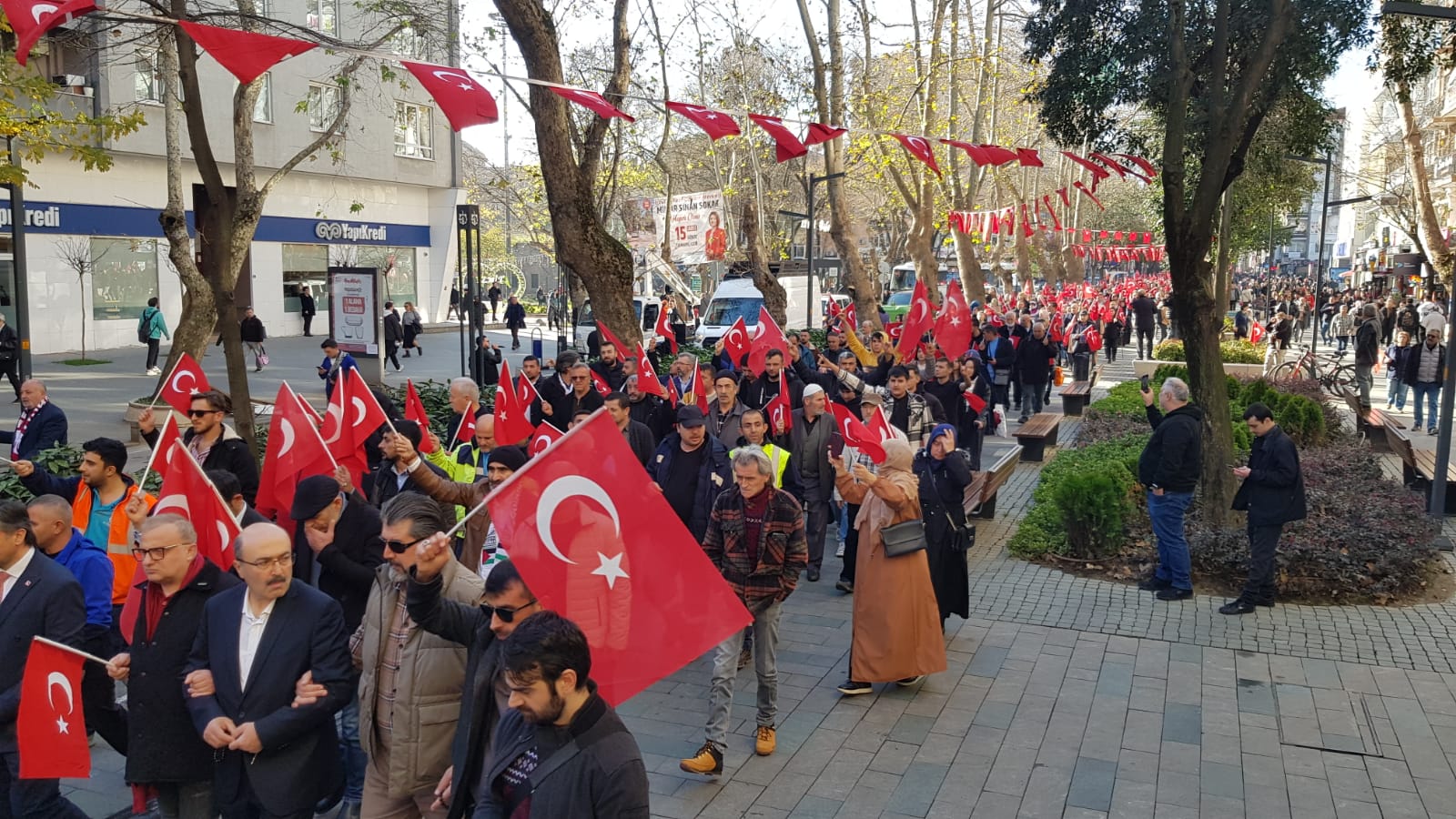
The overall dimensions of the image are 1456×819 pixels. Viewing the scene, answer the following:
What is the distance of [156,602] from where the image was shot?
447 cm

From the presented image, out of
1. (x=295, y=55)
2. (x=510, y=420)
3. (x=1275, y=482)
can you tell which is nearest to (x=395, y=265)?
(x=510, y=420)

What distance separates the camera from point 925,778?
600cm

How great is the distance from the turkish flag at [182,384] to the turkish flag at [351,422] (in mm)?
1129

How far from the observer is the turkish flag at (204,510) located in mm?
5602

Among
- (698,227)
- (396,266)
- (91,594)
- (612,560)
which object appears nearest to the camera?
(612,560)

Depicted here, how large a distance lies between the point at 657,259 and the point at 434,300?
15384 millimetres

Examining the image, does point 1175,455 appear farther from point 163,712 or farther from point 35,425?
point 35,425

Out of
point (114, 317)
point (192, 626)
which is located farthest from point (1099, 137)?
point (114, 317)

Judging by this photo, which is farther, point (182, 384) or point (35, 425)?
point (35, 425)

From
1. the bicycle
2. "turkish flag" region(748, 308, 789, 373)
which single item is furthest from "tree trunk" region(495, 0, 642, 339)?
the bicycle

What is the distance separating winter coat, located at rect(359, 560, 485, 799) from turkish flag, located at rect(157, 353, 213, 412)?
480 centimetres

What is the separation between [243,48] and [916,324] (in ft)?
31.2

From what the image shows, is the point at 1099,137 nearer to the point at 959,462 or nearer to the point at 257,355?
the point at 959,462

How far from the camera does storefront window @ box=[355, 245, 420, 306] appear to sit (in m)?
40.8
